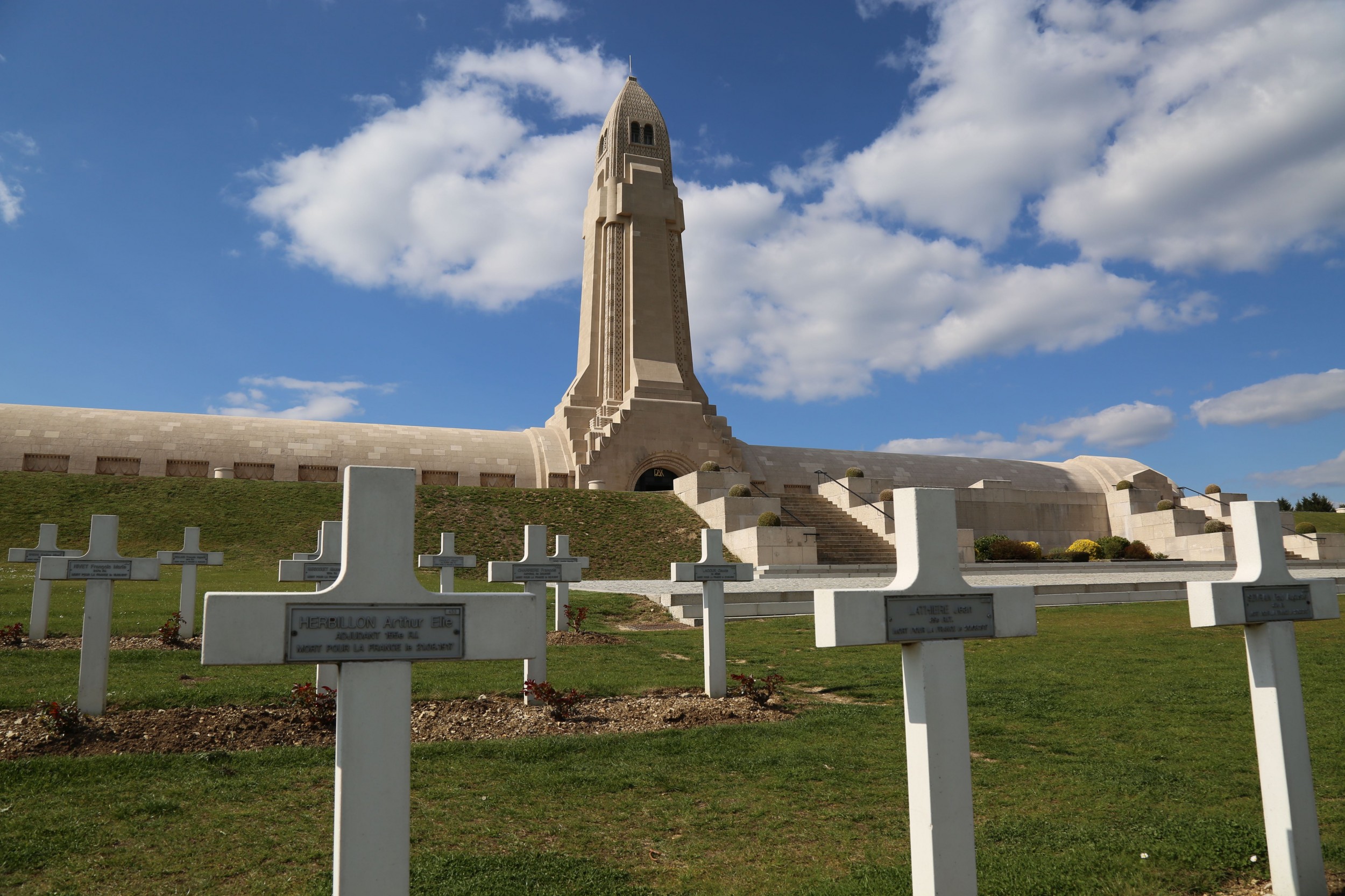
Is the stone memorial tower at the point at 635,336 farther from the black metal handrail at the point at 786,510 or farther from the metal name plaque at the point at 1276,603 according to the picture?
the metal name plaque at the point at 1276,603

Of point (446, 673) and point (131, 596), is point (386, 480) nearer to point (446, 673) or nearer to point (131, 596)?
point (446, 673)

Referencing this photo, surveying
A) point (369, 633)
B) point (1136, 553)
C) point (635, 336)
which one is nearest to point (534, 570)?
point (369, 633)

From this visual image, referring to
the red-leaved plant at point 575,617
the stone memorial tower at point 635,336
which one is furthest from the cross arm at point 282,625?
the stone memorial tower at point 635,336

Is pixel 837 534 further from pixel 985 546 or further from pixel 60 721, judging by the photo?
pixel 60 721

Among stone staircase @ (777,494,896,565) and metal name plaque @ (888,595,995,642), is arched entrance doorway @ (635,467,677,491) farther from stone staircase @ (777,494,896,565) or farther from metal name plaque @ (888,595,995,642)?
metal name plaque @ (888,595,995,642)

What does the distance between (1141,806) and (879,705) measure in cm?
277

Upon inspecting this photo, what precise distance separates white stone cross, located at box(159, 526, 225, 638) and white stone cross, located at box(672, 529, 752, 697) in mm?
6498

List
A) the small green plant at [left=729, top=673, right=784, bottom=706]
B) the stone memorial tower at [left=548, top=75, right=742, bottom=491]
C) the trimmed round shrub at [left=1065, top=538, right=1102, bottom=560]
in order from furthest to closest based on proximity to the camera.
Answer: the stone memorial tower at [left=548, top=75, right=742, bottom=491] → the trimmed round shrub at [left=1065, top=538, right=1102, bottom=560] → the small green plant at [left=729, top=673, right=784, bottom=706]

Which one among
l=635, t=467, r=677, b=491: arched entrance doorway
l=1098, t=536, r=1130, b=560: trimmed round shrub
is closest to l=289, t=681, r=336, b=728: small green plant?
l=1098, t=536, r=1130, b=560: trimmed round shrub

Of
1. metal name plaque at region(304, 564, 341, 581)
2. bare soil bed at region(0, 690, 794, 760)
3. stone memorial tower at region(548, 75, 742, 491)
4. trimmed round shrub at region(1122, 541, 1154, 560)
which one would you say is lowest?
bare soil bed at region(0, 690, 794, 760)

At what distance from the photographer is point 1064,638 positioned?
10.7m

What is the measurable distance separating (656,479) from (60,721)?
28261 millimetres

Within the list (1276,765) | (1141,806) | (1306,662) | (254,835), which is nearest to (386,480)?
(254,835)

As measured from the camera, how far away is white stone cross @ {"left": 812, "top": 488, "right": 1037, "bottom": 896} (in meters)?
2.97
